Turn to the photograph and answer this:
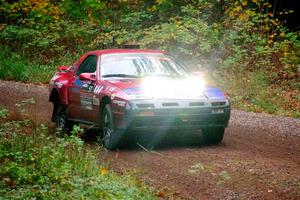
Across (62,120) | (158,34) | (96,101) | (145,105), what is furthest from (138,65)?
(158,34)

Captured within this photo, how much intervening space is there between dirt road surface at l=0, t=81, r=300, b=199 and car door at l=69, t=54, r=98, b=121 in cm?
58

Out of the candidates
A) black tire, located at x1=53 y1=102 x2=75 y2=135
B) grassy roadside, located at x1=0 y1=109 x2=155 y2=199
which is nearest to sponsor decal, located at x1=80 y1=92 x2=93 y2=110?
black tire, located at x1=53 y1=102 x2=75 y2=135

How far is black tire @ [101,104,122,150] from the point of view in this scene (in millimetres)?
9633

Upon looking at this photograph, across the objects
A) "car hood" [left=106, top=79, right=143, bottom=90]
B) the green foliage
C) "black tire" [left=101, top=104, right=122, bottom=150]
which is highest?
"car hood" [left=106, top=79, right=143, bottom=90]

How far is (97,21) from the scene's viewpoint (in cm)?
2586

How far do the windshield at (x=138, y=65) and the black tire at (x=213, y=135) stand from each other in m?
1.25

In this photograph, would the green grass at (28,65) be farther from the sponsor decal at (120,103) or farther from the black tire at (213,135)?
the sponsor decal at (120,103)

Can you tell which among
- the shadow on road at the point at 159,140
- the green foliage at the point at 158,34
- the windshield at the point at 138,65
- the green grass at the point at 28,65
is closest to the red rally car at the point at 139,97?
the windshield at the point at 138,65

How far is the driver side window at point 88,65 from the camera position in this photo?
11.1 meters

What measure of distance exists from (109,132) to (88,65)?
2.07 meters

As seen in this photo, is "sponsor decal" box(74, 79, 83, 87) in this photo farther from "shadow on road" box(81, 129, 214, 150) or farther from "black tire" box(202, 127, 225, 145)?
"black tire" box(202, 127, 225, 145)

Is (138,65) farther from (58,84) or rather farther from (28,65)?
(28,65)

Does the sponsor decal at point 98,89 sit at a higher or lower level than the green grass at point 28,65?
higher

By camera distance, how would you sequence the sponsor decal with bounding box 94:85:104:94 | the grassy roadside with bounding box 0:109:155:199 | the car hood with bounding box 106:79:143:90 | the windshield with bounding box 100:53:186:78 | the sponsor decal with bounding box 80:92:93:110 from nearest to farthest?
1. the grassy roadside with bounding box 0:109:155:199
2. the car hood with bounding box 106:79:143:90
3. the sponsor decal with bounding box 94:85:104:94
4. the windshield with bounding box 100:53:186:78
5. the sponsor decal with bounding box 80:92:93:110
